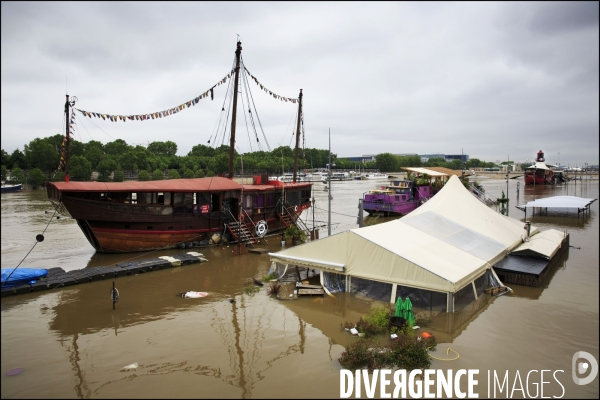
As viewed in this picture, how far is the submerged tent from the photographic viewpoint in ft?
43.3

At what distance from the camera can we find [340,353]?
10.6 meters

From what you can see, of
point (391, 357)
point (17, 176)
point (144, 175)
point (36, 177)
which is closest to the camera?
point (391, 357)

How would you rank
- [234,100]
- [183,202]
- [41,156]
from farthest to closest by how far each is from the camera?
[41,156], [234,100], [183,202]

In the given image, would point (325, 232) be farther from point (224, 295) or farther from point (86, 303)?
point (86, 303)

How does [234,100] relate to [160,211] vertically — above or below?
above

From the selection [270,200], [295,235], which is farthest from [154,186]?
[295,235]

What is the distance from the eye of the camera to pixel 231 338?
38.7 ft

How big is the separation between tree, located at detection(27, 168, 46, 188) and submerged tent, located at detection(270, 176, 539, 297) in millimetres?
67254

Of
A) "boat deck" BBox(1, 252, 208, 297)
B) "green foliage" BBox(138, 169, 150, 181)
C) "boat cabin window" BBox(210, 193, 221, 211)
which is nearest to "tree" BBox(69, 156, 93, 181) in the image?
Result: "green foliage" BBox(138, 169, 150, 181)

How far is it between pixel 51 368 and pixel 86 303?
17.2 ft

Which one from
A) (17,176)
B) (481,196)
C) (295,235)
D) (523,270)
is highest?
(17,176)

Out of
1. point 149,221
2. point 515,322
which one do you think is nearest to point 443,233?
point 515,322

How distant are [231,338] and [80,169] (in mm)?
70424

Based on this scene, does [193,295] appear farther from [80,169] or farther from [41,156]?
[41,156]
